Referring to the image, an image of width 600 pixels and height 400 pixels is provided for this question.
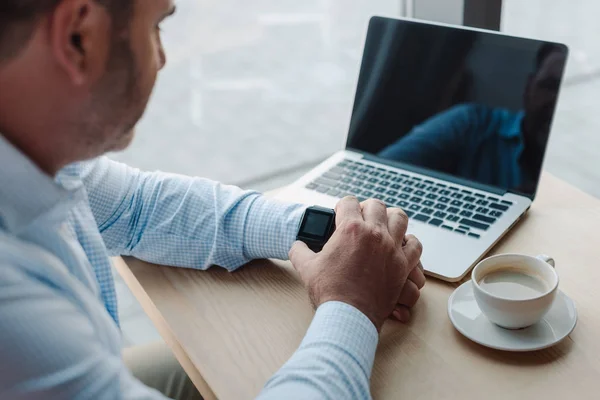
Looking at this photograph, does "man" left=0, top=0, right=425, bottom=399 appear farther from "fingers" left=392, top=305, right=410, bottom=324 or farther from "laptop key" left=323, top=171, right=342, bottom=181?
"laptop key" left=323, top=171, right=342, bottom=181

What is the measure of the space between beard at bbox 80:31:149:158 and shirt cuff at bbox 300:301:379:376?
278 mm

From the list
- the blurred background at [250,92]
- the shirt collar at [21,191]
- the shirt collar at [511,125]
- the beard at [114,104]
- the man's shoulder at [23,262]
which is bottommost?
the blurred background at [250,92]

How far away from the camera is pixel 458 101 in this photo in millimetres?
1064

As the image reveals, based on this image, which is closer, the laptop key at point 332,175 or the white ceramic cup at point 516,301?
the white ceramic cup at point 516,301

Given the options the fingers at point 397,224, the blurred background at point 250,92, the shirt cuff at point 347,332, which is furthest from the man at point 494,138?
the blurred background at point 250,92

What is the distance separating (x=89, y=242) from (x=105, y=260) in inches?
1.2

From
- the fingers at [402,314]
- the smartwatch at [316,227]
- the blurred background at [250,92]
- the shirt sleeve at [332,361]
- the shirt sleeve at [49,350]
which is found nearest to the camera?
the shirt sleeve at [49,350]

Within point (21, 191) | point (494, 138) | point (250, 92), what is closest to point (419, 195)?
point (494, 138)

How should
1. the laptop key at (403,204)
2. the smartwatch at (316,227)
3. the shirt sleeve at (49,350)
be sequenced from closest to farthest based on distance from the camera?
the shirt sleeve at (49,350) < the smartwatch at (316,227) < the laptop key at (403,204)

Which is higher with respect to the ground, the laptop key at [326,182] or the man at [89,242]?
the man at [89,242]

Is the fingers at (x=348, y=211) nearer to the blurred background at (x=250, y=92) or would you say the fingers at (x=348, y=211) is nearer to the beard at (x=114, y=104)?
the beard at (x=114, y=104)

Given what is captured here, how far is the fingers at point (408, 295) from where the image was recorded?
81 cm

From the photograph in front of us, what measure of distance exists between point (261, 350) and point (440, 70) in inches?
21.3

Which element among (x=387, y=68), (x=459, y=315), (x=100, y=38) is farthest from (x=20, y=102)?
(x=387, y=68)
